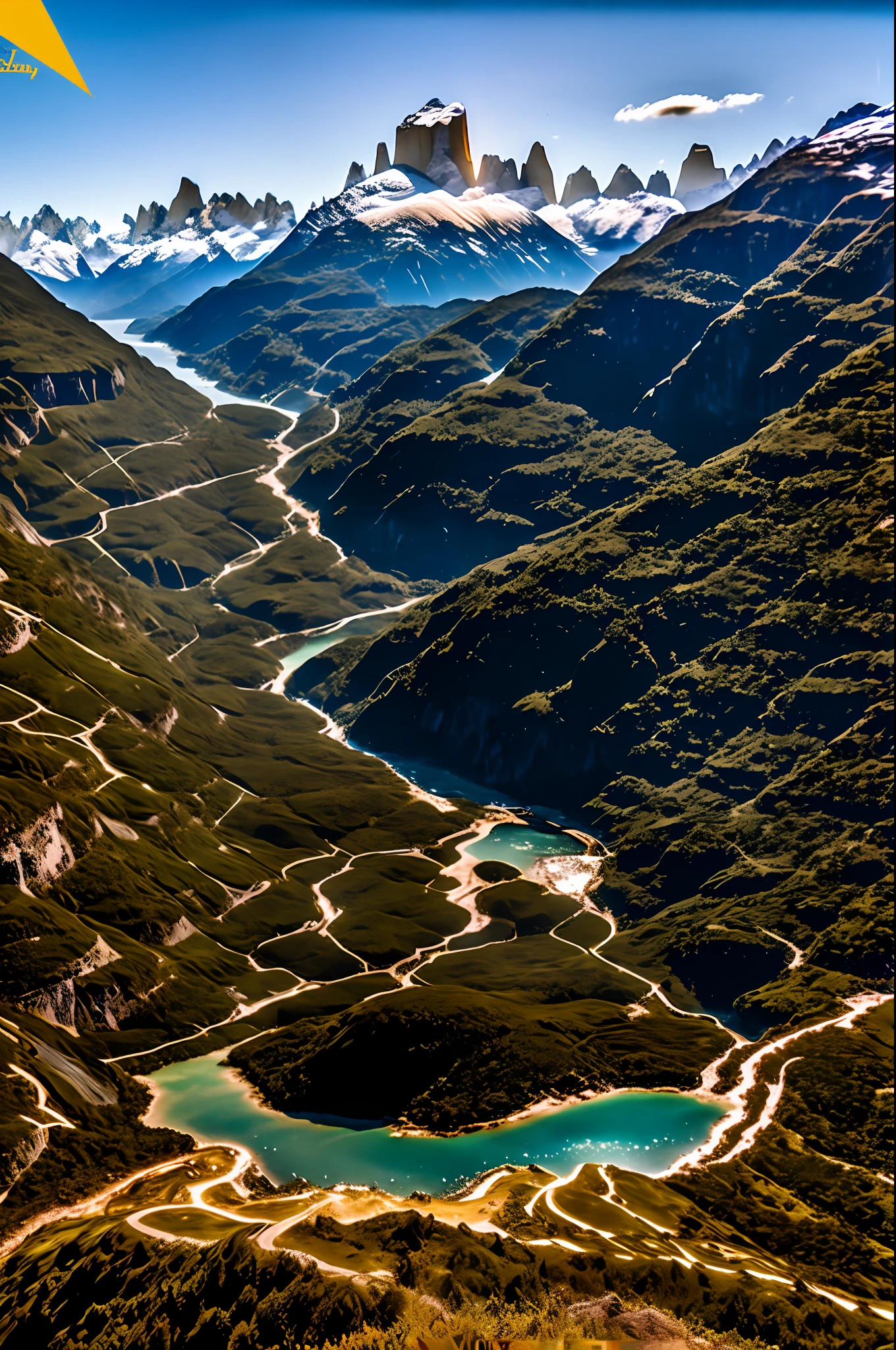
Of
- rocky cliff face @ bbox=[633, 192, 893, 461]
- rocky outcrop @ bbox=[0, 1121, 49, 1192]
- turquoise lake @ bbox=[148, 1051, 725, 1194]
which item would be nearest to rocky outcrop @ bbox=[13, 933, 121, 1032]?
turquoise lake @ bbox=[148, 1051, 725, 1194]

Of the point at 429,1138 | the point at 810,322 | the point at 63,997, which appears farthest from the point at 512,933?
the point at 810,322

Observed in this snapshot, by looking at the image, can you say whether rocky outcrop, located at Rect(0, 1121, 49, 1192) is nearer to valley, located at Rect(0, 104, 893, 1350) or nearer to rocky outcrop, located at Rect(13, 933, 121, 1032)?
valley, located at Rect(0, 104, 893, 1350)

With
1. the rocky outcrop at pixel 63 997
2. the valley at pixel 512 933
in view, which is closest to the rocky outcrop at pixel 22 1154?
the valley at pixel 512 933

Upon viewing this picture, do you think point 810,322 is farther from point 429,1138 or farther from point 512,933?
point 429,1138

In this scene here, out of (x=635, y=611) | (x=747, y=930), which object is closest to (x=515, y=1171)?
(x=747, y=930)

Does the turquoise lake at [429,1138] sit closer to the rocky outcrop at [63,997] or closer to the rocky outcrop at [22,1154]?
the rocky outcrop at [63,997]
